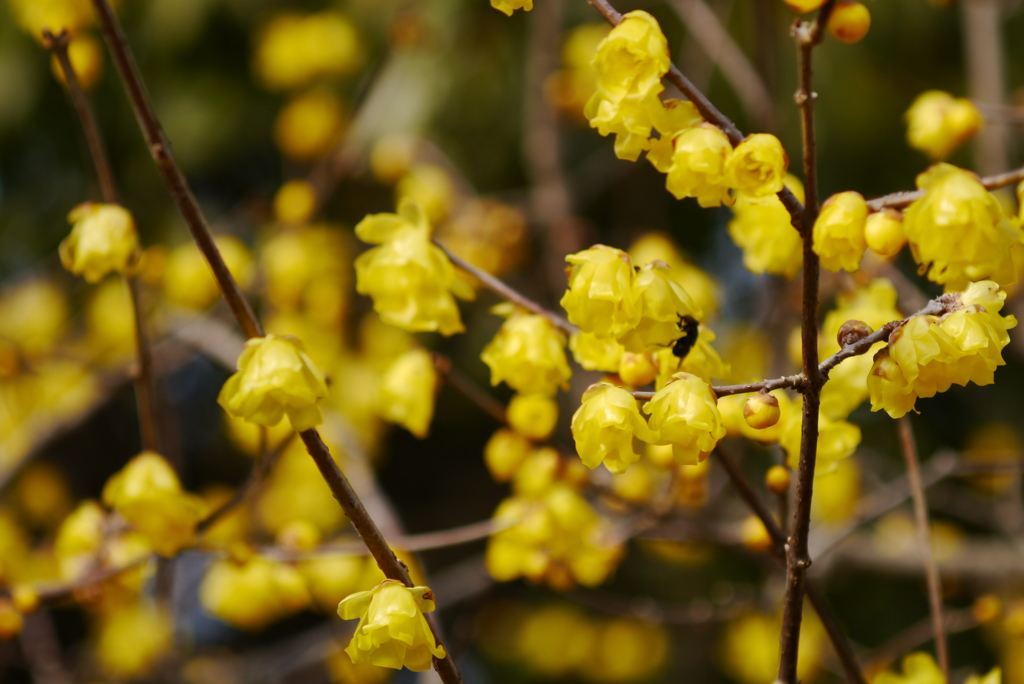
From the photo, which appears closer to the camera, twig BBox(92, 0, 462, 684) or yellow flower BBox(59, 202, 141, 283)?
twig BBox(92, 0, 462, 684)

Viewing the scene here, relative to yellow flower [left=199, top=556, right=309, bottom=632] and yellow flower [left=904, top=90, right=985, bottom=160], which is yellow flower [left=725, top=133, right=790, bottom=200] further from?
yellow flower [left=199, top=556, right=309, bottom=632]

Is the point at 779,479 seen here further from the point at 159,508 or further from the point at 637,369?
the point at 159,508

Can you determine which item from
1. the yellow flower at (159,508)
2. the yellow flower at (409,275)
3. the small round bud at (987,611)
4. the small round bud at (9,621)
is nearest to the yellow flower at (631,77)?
the yellow flower at (409,275)

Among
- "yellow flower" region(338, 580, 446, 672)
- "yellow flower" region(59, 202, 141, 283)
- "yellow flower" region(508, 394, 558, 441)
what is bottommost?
"yellow flower" region(338, 580, 446, 672)

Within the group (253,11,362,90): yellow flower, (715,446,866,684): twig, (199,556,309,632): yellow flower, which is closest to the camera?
(715,446,866,684): twig

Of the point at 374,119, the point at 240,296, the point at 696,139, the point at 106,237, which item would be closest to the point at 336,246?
the point at 374,119

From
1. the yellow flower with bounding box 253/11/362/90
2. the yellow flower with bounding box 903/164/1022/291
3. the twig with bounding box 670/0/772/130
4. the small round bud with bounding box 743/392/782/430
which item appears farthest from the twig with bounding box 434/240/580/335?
the yellow flower with bounding box 253/11/362/90
